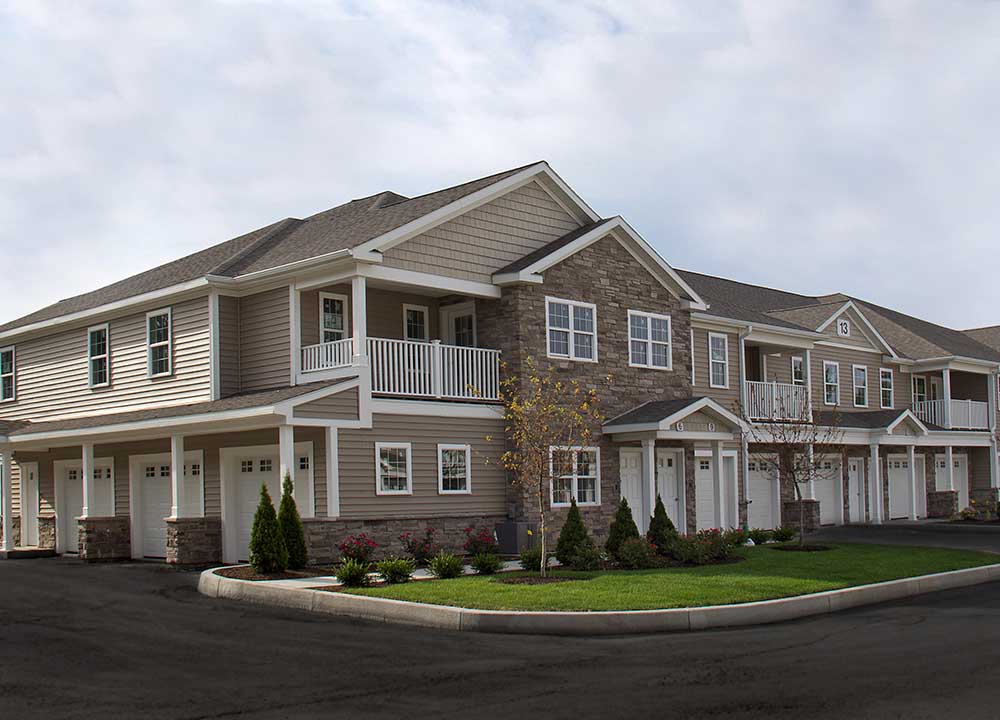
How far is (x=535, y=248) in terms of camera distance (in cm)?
2583

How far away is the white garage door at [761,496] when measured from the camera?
33.2 meters

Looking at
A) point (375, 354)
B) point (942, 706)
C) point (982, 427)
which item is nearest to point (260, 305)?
point (375, 354)

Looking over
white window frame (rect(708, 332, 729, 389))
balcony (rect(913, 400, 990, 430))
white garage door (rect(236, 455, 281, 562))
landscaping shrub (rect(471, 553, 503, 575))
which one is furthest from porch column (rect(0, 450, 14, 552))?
balcony (rect(913, 400, 990, 430))

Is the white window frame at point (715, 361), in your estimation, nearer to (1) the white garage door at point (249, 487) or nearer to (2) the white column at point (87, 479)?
(1) the white garage door at point (249, 487)

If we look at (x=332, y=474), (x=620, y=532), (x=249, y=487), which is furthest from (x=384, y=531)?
(x=620, y=532)

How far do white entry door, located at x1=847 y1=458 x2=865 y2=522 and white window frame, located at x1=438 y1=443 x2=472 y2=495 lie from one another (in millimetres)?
18099

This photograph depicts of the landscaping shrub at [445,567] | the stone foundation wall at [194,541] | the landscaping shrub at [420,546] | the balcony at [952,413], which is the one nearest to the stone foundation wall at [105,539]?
the stone foundation wall at [194,541]

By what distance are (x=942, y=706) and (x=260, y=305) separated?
58.2 feet

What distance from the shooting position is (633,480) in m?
26.9

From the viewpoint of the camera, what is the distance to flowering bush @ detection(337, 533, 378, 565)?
18516mm

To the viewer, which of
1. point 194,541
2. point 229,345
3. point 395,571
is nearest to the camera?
point 395,571

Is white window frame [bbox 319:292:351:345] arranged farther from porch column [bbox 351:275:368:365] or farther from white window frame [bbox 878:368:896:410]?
white window frame [bbox 878:368:896:410]

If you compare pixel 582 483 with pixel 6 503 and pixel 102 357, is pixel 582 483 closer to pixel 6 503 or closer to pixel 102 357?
pixel 102 357

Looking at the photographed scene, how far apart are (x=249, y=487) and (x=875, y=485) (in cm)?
2226
